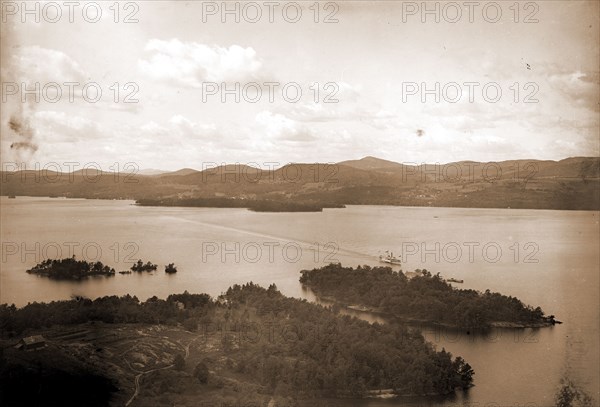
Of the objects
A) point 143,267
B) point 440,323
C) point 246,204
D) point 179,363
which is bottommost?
point 440,323

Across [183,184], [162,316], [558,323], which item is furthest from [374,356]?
[183,184]

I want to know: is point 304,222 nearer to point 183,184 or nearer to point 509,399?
point 183,184

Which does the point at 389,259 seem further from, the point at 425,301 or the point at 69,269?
the point at 69,269

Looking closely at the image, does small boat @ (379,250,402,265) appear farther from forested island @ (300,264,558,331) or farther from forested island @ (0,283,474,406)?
forested island @ (0,283,474,406)

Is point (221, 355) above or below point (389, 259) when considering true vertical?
below

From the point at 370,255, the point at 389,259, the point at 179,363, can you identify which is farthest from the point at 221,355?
the point at 370,255

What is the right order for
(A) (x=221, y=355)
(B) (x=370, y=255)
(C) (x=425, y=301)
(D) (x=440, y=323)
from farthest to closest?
(B) (x=370, y=255) < (C) (x=425, y=301) < (D) (x=440, y=323) < (A) (x=221, y=355)

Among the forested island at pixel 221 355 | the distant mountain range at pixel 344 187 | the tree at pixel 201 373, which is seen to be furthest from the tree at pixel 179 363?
the distant mountain range at pixel 344 187
